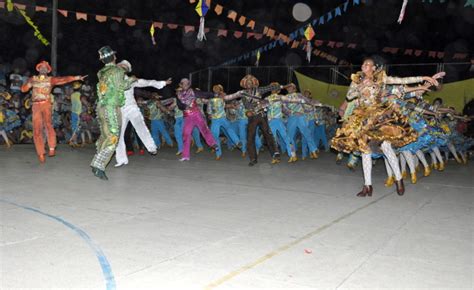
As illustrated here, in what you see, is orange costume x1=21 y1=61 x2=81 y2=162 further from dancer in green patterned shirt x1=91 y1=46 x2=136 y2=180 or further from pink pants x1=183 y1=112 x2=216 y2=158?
pink pants x1=183 y1=112 x2=216 y2=158

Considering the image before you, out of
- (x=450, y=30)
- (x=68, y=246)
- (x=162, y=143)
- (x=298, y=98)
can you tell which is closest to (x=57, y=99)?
(x=162, y=143)

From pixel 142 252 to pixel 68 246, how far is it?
568 mm

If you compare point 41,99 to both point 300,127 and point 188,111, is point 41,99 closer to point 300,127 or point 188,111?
point 188,111

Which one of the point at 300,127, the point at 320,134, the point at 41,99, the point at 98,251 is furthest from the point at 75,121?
the point at 98,251

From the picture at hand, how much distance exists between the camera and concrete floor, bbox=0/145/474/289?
3031 millimetres

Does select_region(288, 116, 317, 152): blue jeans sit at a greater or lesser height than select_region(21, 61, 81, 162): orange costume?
lesser

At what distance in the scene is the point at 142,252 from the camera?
3.48 meters

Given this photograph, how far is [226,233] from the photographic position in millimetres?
4113

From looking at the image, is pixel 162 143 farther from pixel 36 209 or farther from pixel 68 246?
pixel 68 246

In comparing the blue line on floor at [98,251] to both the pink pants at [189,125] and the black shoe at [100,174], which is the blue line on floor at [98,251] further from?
the pink pants at [189,125]

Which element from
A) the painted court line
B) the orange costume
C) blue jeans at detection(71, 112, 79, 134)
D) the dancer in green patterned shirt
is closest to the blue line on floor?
the painted court line

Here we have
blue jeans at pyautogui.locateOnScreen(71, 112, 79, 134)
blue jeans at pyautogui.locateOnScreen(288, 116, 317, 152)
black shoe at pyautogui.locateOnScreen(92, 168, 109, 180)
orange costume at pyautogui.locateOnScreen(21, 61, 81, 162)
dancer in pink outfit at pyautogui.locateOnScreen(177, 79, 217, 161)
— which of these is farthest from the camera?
blue jeans at pyautogui.locateOnScreen(71, 112, 79, 134)

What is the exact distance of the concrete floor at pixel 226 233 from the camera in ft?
9.95

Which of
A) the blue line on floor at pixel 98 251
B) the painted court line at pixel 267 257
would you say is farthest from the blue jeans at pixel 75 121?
the painted court line at pixel 267 257
